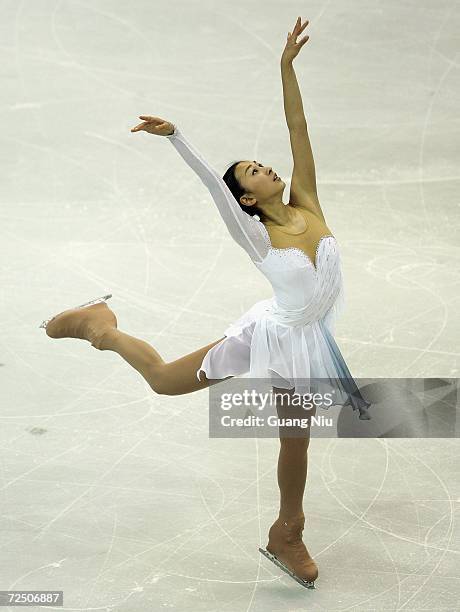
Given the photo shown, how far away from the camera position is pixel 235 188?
4.10 m

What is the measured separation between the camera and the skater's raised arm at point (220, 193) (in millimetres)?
3902

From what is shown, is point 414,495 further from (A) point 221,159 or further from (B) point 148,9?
(B) point 148,9

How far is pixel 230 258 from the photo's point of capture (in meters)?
7.04

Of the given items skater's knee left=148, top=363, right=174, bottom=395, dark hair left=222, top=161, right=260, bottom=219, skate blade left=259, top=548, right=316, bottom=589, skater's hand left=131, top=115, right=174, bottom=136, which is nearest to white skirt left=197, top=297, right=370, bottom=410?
skater's knee left=148, top=363, right=174, bottom=395

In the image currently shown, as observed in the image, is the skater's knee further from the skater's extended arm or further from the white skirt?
the skater's extended arm

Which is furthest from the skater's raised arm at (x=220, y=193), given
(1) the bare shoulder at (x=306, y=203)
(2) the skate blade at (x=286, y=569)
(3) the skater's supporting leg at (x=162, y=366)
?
(2) the skate blade at (x=286, y=569)

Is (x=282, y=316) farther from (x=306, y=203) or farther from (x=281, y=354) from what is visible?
(x=306, y=203)

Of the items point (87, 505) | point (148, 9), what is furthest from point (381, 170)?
point (87, 505)

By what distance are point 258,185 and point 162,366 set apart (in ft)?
2.57

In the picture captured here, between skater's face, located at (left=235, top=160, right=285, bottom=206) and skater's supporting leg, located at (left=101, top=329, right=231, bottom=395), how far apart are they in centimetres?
52

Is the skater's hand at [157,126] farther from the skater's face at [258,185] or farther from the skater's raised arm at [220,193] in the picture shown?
the skater's face at [258,185]

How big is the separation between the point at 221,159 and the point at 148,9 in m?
1.77

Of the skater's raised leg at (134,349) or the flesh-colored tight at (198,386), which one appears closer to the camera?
the flesh-colored tight at (198,386)

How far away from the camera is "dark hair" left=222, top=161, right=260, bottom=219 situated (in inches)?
161
